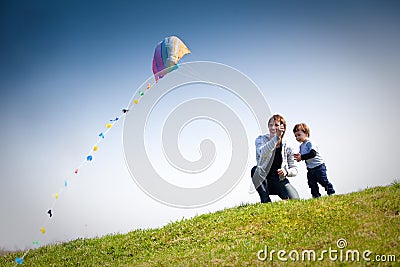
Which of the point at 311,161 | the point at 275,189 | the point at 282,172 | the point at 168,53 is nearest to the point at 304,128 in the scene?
the point at 311,161

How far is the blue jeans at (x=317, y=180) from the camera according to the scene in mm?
13297

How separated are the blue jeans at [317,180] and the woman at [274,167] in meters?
0.66

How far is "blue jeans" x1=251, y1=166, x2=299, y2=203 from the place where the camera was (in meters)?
13.5

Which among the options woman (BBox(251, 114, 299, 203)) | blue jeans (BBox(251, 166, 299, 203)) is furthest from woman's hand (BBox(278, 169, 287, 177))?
blue jeans (BBox(251, 166, 299, 203))

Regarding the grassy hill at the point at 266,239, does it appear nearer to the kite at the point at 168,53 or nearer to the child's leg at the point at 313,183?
the child's leg at the point at 313,183

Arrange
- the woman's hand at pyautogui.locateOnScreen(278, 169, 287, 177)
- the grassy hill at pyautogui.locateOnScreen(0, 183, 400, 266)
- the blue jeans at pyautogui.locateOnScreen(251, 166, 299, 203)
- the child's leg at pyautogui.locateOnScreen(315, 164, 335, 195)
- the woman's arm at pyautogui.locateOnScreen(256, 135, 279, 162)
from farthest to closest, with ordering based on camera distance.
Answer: the blue jeans at pyautogui.locateOnScreen(251, 166, 299, 203)
the child's leg at pyautogui.locateOnScreen(315, 164, 335, 195)
the woman's hand at pyautogui.locateOnScreen(278, 169, 287, 177)
the woman's arm at pyautogui.locateOnScreen(256, 135, 279, 162)
the grassy hill at pyautogui.locateOnScreen(0, 183, 400, 266)

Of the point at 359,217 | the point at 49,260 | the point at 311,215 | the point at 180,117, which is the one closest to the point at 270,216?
the point at 311,215

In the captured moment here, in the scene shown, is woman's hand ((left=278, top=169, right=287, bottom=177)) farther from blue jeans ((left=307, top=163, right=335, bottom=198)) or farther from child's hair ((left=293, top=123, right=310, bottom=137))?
child's hair ((left=293, top=123, right=310, bottom=137))

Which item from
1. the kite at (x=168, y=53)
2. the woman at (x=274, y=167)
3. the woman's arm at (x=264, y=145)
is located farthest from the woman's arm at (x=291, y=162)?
the kite at (x=168, y=53)

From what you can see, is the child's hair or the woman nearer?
the woman

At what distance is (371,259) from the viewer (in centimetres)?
743

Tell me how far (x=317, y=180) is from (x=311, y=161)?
774mm

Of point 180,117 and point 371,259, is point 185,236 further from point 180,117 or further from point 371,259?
point 371,259

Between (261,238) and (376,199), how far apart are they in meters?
3.95
